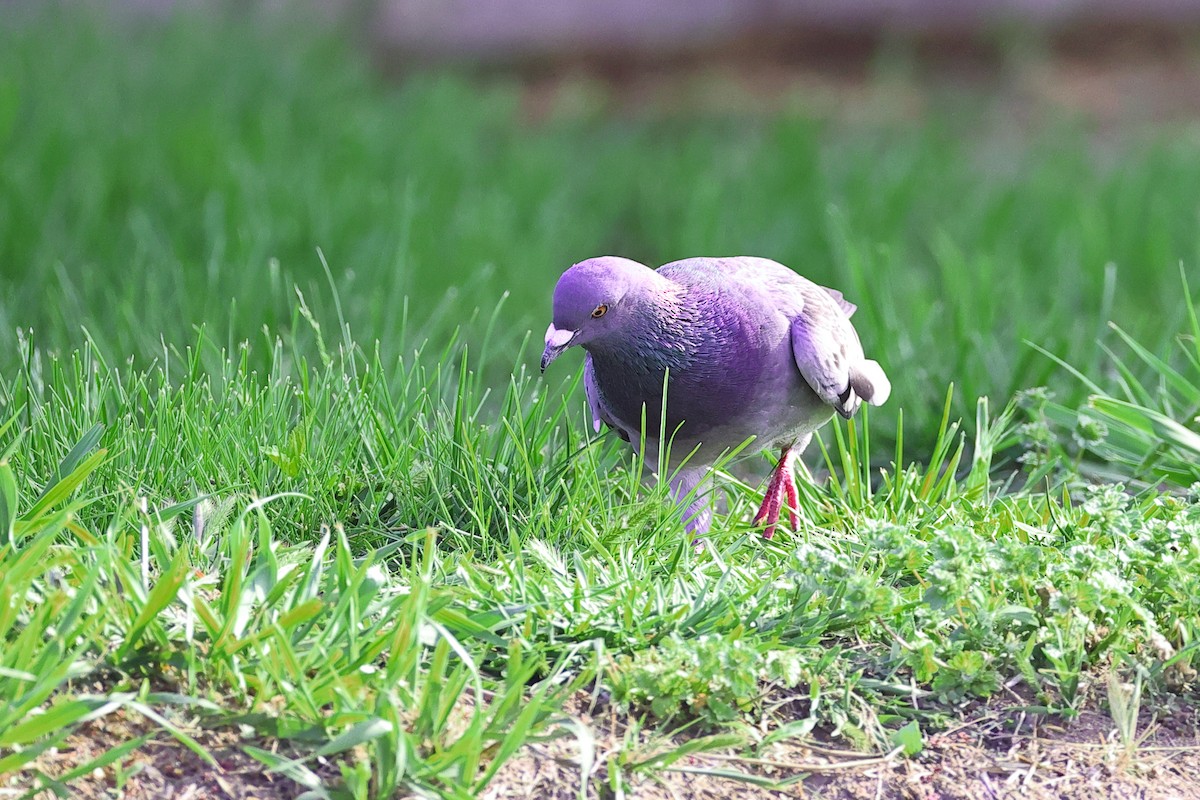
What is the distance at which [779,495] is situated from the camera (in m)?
2.99

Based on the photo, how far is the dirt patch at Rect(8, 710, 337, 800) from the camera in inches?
77.0

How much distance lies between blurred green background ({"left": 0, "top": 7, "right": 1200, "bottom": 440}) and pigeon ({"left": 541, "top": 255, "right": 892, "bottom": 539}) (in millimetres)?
539

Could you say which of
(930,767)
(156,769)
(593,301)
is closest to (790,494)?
(593,301)

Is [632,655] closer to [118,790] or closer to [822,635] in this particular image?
[822,635]

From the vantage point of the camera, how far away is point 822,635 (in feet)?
8.20

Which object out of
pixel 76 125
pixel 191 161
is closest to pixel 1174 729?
pixel 191 161

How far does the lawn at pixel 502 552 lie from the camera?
206cm

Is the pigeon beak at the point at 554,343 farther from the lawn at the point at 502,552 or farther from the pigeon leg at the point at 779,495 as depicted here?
the pigeon leg at the point at 779,495

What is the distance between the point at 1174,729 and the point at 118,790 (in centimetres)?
176

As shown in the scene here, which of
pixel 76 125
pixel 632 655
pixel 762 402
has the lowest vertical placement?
pixel 632 655

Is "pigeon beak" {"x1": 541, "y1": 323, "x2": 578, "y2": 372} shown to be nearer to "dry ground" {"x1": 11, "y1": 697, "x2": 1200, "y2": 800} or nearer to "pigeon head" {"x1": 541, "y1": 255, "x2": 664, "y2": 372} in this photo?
"pigeon head" {"x1": 541, "y1": 255, "x2": 664, "y2": 372}

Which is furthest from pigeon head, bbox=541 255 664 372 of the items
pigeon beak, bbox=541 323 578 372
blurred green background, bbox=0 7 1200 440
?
blurred green background, bbox=0 7 1200 440

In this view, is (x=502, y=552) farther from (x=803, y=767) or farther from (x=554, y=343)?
(x=803, y=767)

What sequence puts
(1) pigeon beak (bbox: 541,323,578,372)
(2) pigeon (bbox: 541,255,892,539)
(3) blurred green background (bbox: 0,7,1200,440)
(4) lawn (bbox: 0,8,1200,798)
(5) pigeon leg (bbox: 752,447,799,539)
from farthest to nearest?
(3) blurred green background (bbox: 0,7,1200,440), (5) pigeon leg (bbox: 752,447,799,539), (2) pigeon (bbox: 541,255,892,539), (1) pigeon beak (bbox: 541,323,578,372), (4) lawn (bbox: 0,8,1200,798)
